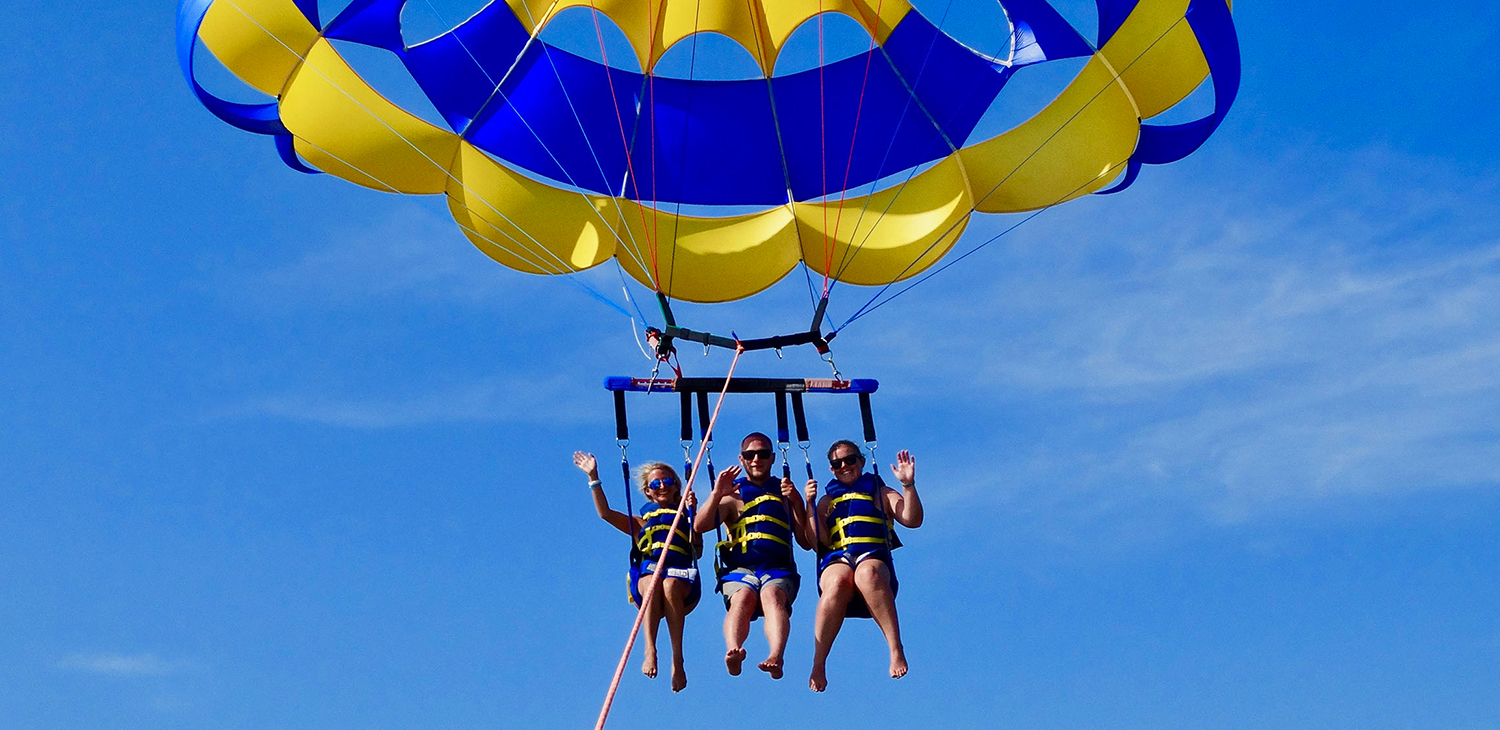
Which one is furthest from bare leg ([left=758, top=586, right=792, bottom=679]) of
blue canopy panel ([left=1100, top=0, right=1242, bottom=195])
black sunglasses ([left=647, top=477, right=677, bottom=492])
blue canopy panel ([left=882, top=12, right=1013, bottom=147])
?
blue canopy panel ([left=1100, top=0, right=1242, bottom=195])

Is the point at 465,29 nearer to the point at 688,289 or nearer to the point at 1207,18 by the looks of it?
the point at 688,289

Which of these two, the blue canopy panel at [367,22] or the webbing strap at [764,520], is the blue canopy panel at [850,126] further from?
the webbing strap at [764,520]

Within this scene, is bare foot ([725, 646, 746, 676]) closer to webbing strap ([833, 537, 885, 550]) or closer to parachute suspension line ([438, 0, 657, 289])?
webbing strap ([833, 537, 885, 550])

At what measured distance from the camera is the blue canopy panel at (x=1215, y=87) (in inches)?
314

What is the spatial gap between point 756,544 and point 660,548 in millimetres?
464

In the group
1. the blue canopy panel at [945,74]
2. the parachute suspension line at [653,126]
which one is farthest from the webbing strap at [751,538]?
the blue canopy panel at [945,74]

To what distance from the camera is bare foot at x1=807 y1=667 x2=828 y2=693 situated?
7340mm

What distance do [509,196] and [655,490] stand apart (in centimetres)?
202

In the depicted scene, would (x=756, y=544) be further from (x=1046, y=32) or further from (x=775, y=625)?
(x=1046, y=32)

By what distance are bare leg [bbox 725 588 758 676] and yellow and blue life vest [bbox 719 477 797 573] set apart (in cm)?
18

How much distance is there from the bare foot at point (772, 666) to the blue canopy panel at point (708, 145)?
308 centimetres

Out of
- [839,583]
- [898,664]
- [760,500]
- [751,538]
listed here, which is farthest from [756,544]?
[898,664]

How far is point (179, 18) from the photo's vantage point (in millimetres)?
8078

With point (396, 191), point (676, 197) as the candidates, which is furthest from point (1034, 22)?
point (396, 191)
